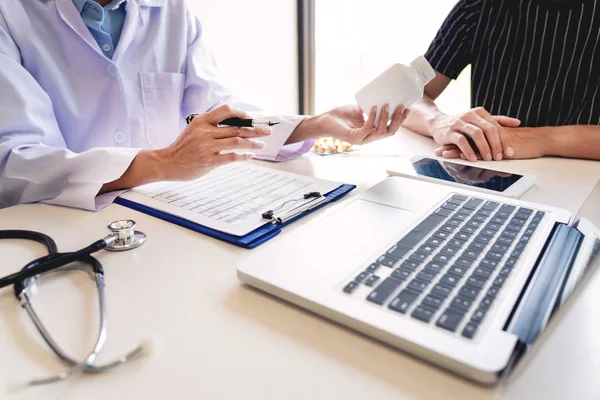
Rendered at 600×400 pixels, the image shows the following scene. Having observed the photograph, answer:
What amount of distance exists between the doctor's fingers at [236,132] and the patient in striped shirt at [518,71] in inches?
16.7

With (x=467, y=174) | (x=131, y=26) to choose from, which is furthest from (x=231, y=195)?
(x=131, y=26)

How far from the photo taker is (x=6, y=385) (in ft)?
1.04

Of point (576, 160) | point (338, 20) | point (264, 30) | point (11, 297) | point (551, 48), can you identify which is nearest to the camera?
point (11, 297)

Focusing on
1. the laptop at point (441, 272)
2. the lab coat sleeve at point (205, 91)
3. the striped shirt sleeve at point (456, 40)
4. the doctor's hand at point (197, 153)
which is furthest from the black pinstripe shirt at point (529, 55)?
the doctor's hand at point (197, 153)

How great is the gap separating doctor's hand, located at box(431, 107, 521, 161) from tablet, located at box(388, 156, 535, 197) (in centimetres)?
6

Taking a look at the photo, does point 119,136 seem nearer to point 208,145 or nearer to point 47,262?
point 208,145

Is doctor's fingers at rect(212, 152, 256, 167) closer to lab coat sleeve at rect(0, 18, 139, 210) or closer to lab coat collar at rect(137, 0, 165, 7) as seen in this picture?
lab coat sleeve at rect(0, 18, 139, 210)

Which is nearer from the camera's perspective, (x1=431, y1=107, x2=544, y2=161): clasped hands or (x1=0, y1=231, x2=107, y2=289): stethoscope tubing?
(x1=0, y1=231, x2=107, y2=289): stethoscope tubing

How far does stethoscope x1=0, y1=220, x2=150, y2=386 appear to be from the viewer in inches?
12.9

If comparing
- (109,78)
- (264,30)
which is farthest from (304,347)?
(264,30)

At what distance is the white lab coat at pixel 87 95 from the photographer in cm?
66

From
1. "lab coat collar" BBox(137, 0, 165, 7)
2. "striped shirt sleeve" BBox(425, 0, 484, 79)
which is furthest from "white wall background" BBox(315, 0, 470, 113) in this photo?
"lab coat collar" BBox(137, 0, 165, 7)

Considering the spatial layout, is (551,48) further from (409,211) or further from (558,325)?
(558,325)

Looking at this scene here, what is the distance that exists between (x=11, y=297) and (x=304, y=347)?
0.97 feet
